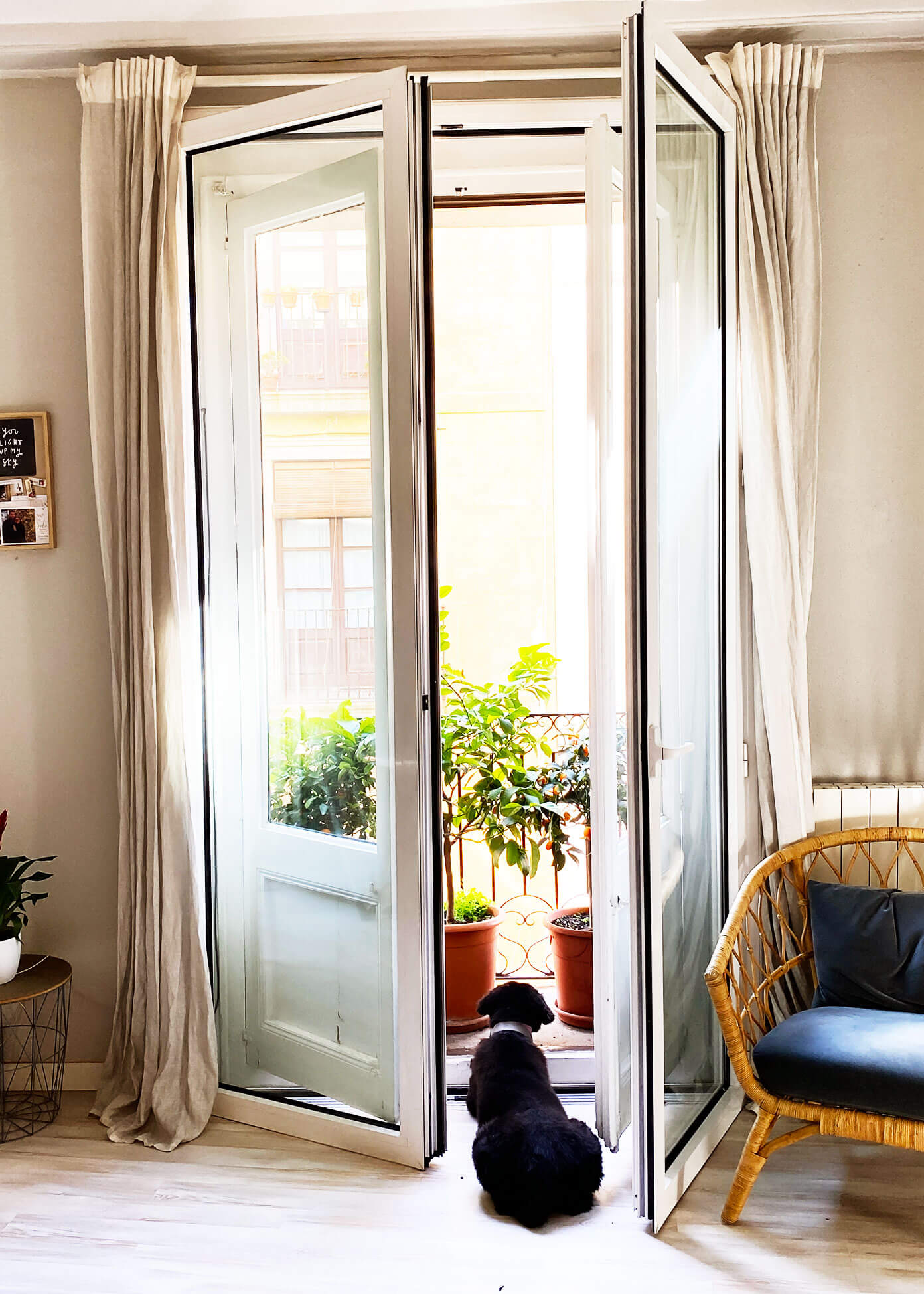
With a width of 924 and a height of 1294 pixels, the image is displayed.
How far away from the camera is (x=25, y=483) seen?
2.62m

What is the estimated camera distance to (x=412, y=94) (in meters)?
2.16

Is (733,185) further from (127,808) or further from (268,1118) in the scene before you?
(268,1118)

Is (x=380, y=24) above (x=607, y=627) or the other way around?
above

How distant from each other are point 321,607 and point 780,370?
4.03ft

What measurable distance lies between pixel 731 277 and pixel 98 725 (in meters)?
1.96

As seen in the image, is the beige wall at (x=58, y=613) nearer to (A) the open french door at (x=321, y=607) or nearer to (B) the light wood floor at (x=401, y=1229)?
(A) the open french door at (x=321, y=607)

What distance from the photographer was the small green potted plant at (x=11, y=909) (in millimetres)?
2418

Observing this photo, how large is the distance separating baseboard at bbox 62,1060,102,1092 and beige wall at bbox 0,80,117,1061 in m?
A: 0.02

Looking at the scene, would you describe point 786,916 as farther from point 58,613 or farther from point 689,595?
point 58,613

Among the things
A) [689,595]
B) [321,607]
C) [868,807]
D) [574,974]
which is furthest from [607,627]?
[574,974]

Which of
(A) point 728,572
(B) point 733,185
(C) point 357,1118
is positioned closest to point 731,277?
(B) point 733,185

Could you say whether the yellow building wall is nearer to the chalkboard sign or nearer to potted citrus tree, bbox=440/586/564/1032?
potted citrus tree, bbox=440/586/564/1032

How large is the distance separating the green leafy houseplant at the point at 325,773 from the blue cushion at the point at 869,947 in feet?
3.52

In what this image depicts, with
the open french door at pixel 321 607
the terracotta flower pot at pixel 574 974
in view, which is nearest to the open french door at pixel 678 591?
the open french door at pixel 321 607
